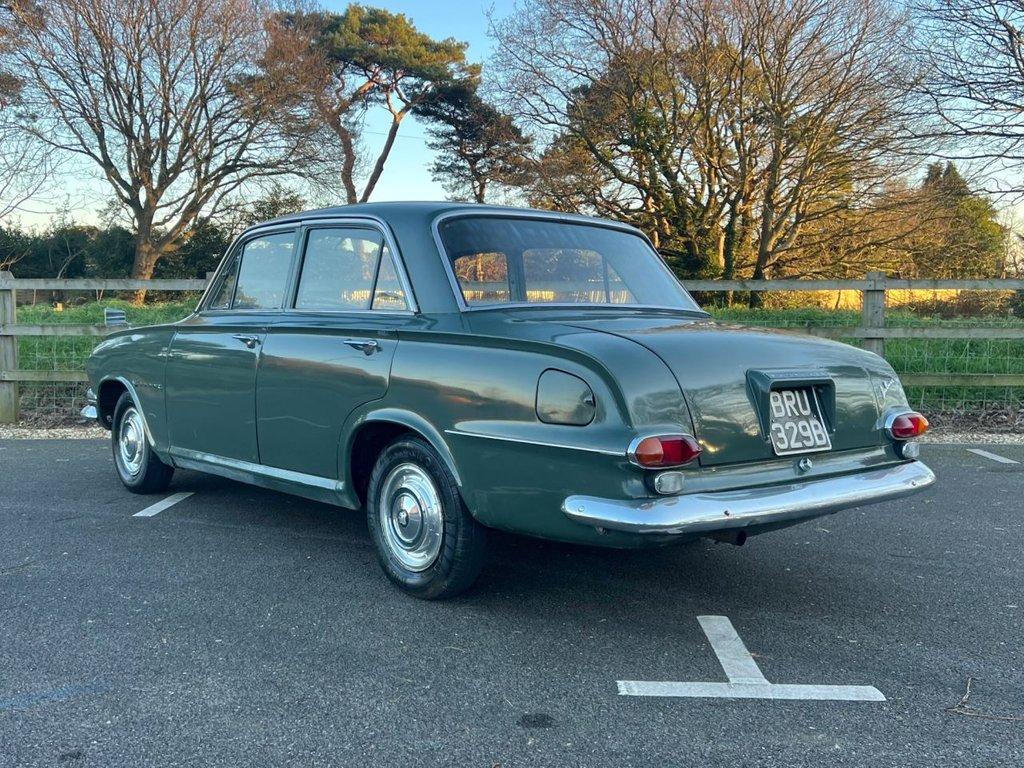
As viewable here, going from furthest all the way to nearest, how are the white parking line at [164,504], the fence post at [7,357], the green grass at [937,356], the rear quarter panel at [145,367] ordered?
1. the green grass at [937,356]
2. the fence post at [7,357]
3. the white parking line at [164,504]
4. the rear quarter panel at [145,367]

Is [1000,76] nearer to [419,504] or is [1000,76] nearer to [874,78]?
[874,78]

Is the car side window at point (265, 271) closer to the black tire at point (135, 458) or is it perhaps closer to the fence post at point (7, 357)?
the black tire at point (135, 458)

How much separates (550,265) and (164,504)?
2938 millimetres

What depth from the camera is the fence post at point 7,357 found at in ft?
27.6

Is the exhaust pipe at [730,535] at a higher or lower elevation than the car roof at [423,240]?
lower

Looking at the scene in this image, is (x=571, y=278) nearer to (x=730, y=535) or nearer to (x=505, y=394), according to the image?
(x=505, y=394)

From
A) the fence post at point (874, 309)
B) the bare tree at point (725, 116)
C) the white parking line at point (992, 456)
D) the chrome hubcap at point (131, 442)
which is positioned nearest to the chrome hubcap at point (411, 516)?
the chrome hubcap at point (131, 442)

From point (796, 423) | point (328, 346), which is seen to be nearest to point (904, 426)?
point (796, 423)

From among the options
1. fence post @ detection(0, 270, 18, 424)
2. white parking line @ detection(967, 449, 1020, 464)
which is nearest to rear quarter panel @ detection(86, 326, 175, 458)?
fence post @ detection(0, 270, 18, 424)

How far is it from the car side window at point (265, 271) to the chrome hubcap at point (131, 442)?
4.29 feet

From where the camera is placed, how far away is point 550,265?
155 inches

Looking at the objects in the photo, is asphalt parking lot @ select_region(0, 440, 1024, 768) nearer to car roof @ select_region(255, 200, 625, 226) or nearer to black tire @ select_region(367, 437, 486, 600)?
black tire @ select_region(367, 437, 486, 600)

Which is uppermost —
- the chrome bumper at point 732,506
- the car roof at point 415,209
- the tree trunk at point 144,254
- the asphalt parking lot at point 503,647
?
the tree trunk at point 144,254

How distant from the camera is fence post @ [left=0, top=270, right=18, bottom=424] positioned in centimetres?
840
